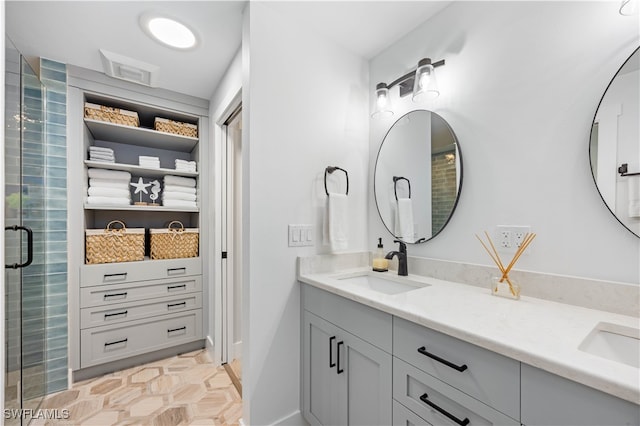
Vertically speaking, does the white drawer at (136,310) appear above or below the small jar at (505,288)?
below

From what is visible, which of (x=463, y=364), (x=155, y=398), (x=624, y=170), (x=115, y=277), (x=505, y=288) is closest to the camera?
(x=463, y=364)

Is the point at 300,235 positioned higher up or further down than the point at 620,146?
further down

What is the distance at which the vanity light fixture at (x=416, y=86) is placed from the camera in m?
1.45

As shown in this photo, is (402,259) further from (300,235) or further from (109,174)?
(109,174)

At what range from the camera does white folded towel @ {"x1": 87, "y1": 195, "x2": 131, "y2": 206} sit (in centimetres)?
209

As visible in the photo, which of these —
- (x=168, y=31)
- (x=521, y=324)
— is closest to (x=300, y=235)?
(x=521, y=324)

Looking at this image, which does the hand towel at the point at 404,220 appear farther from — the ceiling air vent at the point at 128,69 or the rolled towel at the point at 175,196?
the ceiling air vent at the point at 128,69

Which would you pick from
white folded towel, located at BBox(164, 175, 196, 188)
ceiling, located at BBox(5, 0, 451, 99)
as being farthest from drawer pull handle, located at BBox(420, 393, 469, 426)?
white folded towel, located at BBox(164, 175, 196, 188)

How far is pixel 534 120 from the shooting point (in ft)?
3.83

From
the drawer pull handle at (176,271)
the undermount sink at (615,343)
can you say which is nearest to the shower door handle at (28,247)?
the drawer pull handle at (176,271)

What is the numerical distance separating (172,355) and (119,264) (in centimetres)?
90

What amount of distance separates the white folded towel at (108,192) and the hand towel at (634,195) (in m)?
2.94

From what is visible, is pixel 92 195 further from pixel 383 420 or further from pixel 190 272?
pixel 383 420

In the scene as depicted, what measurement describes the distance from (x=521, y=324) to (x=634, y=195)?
591mm
